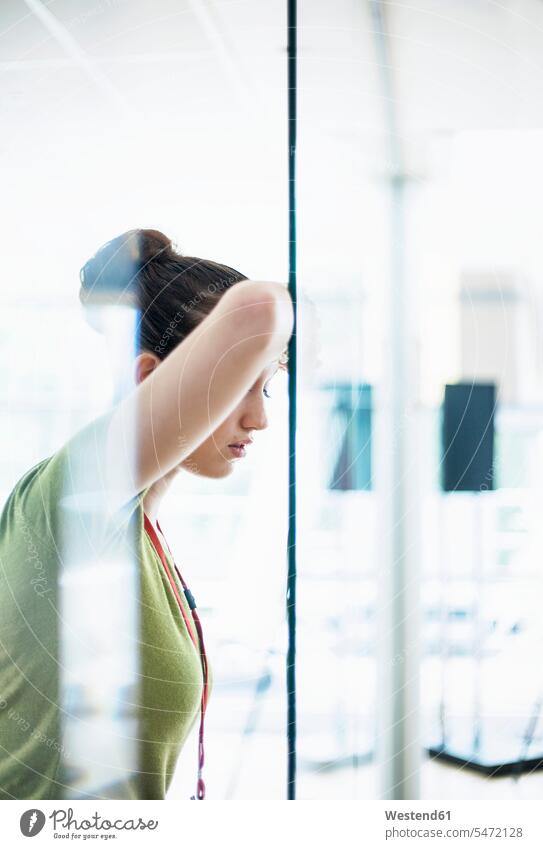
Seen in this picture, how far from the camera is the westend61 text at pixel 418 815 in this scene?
515 mm

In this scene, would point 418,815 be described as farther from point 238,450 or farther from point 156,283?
point 156,283

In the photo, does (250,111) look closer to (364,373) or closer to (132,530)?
(364,373)

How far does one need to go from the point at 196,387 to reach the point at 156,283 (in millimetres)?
113

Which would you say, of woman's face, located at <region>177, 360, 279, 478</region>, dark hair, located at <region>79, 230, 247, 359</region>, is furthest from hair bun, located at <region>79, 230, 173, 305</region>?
woman's face, located at <region>177, 360, 279, 478</region>

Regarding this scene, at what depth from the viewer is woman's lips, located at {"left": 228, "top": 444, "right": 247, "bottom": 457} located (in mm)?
520

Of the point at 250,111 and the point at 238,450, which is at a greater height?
the point at 250,111

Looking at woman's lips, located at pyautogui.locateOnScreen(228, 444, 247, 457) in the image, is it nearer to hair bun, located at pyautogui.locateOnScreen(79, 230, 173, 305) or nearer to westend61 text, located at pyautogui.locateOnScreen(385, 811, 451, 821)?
hair bun, located at pyautogui.locateOnScreen(79, 230, 173, 305)

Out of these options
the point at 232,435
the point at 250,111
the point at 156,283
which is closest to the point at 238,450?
the point at 232,435

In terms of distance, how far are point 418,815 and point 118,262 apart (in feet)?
1.41

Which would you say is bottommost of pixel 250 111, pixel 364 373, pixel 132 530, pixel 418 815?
pixel 418 815

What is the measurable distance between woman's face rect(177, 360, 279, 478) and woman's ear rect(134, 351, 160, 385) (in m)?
0.06

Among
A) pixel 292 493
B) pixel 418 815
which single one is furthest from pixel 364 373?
pixel 418 815

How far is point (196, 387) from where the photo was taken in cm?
44

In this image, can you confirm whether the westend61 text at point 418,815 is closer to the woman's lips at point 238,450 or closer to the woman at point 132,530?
the woman at point 132,530
